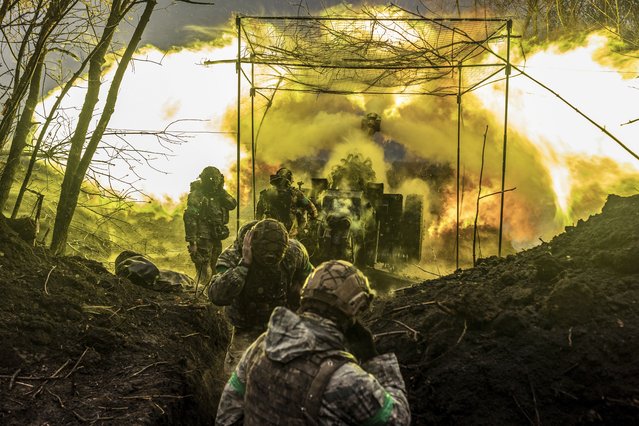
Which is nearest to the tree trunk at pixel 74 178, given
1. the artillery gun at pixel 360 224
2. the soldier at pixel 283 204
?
the soldier at pixel 283 204

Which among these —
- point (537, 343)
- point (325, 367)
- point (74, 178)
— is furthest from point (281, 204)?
point (325, 367)

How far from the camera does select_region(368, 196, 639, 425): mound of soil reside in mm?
3094

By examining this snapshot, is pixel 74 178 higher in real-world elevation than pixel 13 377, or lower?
higher

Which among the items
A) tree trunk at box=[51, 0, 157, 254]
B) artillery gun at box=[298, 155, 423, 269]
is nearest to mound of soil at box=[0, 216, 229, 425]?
tree trunk at box=[51, 0, 157, 254]

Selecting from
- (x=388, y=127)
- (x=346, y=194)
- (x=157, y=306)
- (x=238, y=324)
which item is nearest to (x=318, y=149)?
(x=388, y=127)

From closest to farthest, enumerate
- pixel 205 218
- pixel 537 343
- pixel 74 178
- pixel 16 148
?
pixel 537 343 < pixel 16 148 < pixel 74 178 < pixel 205 218

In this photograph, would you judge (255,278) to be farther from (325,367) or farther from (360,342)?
(325,367)

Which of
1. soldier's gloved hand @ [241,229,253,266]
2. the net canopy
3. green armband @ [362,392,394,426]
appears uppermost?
the net canopy

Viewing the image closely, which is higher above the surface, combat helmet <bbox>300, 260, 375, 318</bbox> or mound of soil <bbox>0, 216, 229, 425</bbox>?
combat helmet <bbox>300, 260, 375, 318</bbox>

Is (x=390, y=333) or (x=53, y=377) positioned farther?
(x=390, y=333)

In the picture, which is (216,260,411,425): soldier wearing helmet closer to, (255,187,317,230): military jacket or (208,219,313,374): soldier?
(208,219,313,374): soldier

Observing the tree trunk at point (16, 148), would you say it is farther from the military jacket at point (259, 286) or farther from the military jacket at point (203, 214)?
the military jacket at point (203, 214)

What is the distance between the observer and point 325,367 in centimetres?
214

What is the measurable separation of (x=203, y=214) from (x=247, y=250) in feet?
20.7
